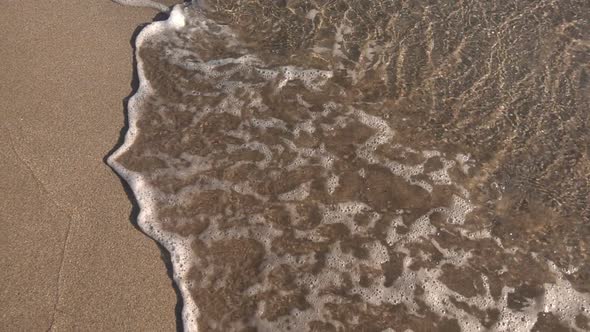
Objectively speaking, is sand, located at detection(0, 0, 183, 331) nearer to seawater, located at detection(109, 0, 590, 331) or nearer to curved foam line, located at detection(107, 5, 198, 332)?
curved foam line, located at detection(107, 5, 198, 332)

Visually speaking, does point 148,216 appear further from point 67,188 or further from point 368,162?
point 368,162

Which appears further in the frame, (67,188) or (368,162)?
(368,162)

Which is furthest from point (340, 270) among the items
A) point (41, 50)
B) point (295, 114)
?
point (41, 50)

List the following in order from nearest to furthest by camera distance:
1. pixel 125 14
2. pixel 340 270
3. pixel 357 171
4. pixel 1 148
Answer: pixel 340 270 < pixel 1 148 < pixel 357 171 < pixel 125 14

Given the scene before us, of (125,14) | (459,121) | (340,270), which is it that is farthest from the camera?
(125,14)

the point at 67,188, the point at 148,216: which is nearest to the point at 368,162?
the point at 148,216

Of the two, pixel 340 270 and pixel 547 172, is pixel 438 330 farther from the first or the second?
pixel 547 172
